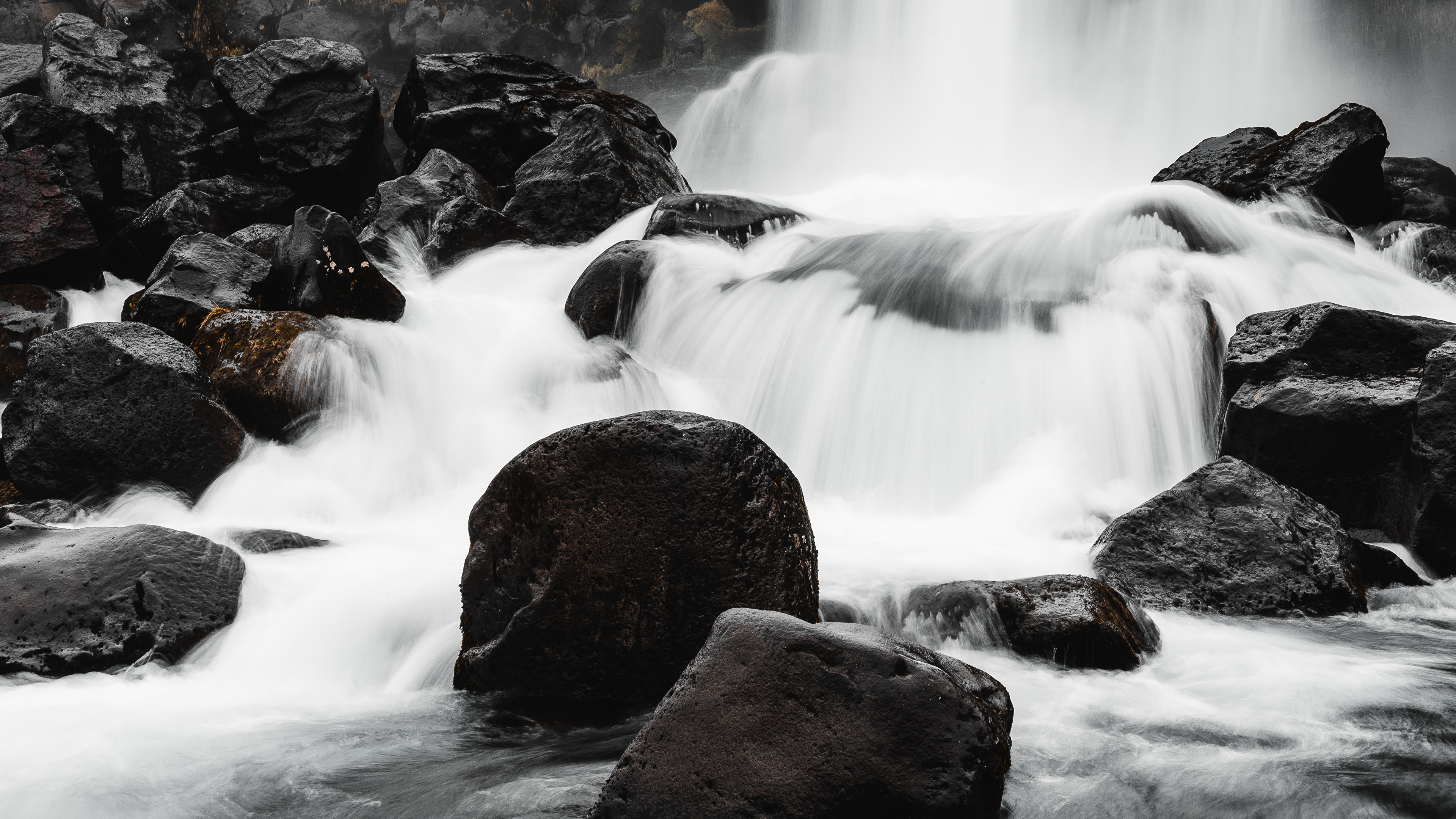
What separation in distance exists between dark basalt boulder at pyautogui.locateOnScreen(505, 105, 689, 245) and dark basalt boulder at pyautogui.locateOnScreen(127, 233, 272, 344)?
3285 mm

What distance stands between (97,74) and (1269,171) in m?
13.4

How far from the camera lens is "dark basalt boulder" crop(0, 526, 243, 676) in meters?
3.71

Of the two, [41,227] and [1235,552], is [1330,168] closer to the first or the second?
[1235,552]

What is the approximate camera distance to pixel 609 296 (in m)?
7.81

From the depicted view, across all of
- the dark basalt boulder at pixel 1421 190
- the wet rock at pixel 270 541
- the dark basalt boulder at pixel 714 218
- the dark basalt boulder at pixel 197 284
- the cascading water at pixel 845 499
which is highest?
the dark basalt boulder at pixel 1421 190

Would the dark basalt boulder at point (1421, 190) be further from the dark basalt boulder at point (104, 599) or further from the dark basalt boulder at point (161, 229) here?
the dark basalt boulder at point (161, 229)

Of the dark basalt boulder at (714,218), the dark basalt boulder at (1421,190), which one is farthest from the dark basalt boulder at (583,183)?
the dark basalt boulder at (1421,190)

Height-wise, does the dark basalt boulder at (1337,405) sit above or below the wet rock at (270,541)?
above

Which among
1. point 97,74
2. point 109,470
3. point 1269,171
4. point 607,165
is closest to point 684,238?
point 607,165

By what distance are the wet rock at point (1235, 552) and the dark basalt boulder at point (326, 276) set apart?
537cm

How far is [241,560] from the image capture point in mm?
4477

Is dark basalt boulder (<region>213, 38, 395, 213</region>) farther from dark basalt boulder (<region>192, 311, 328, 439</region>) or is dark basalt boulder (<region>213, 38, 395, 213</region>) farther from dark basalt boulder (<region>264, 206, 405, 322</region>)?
dark basalt boulder (<region>192, 311, 328, 439</region>)

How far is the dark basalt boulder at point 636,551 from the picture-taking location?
3.26 m

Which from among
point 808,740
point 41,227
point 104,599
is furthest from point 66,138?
point 808,740
